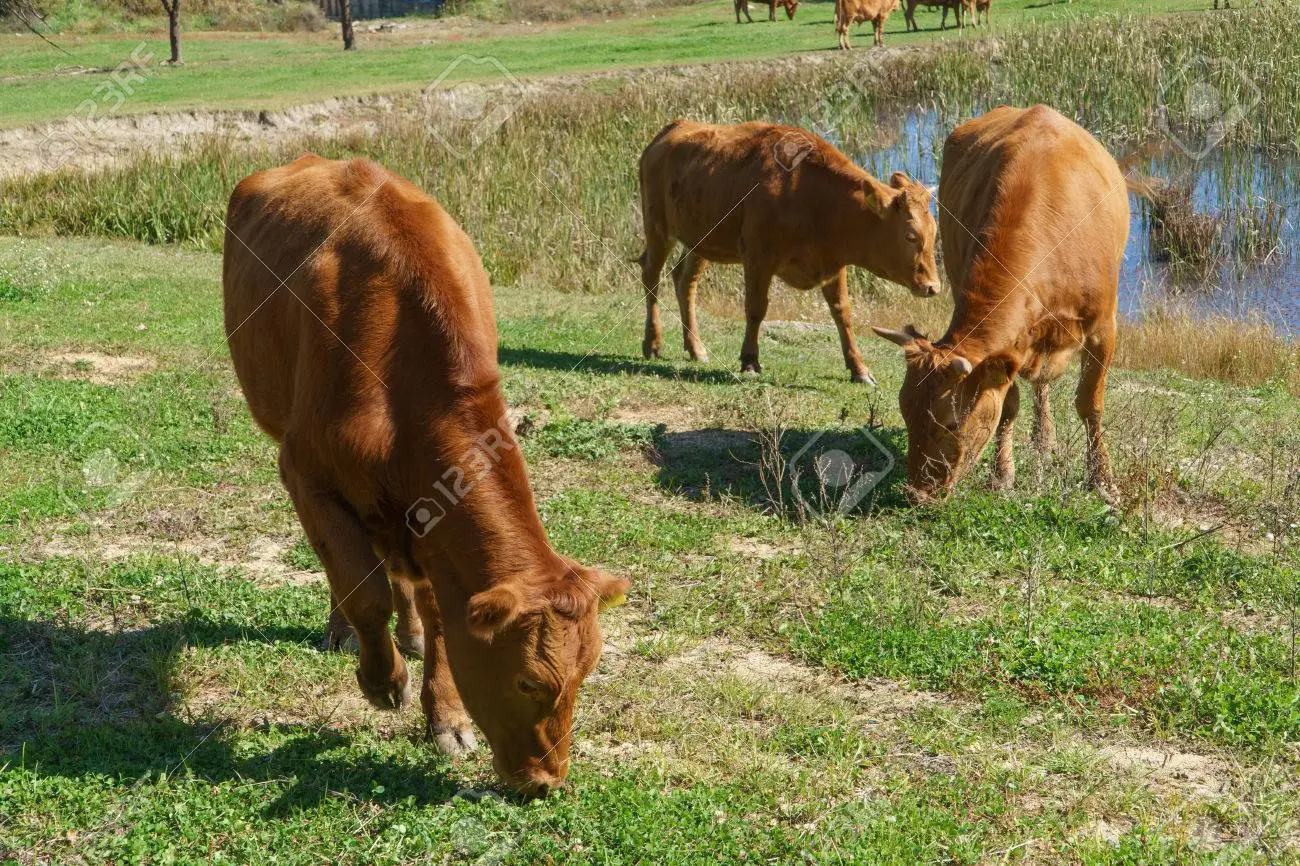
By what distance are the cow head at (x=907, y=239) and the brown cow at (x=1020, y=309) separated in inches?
67.0

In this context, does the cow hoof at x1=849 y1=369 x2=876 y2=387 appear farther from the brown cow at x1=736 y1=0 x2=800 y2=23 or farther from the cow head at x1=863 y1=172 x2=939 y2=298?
the brown cow at x1=736 y1=0 x2=800 y2=23

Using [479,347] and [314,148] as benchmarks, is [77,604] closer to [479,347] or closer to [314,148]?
[479,347]

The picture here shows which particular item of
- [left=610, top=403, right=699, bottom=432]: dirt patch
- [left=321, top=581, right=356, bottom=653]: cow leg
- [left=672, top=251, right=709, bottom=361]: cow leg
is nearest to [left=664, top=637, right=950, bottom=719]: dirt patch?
[left=321, top=581, right=356, bottom=653]: cow leg

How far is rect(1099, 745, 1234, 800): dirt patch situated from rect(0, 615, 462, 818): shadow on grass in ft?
8.70

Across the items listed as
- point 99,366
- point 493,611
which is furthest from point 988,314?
point 99,366

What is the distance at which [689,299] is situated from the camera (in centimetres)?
1262

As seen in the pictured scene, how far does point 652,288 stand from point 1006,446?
17.4 ft

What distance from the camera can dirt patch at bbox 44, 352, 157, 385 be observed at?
1009cm

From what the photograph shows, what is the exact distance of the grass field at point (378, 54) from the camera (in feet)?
85.9

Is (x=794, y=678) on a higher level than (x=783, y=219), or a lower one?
lower

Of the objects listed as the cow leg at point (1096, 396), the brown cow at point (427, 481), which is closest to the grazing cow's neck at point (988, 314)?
the cow leg at point (1096, 396)

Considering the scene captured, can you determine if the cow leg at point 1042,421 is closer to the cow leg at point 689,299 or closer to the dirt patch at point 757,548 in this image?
the dirt patch at point 757,548

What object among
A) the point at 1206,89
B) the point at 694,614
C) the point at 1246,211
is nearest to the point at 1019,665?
the point at 694,614

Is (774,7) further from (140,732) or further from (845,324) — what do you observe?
(140,732)
